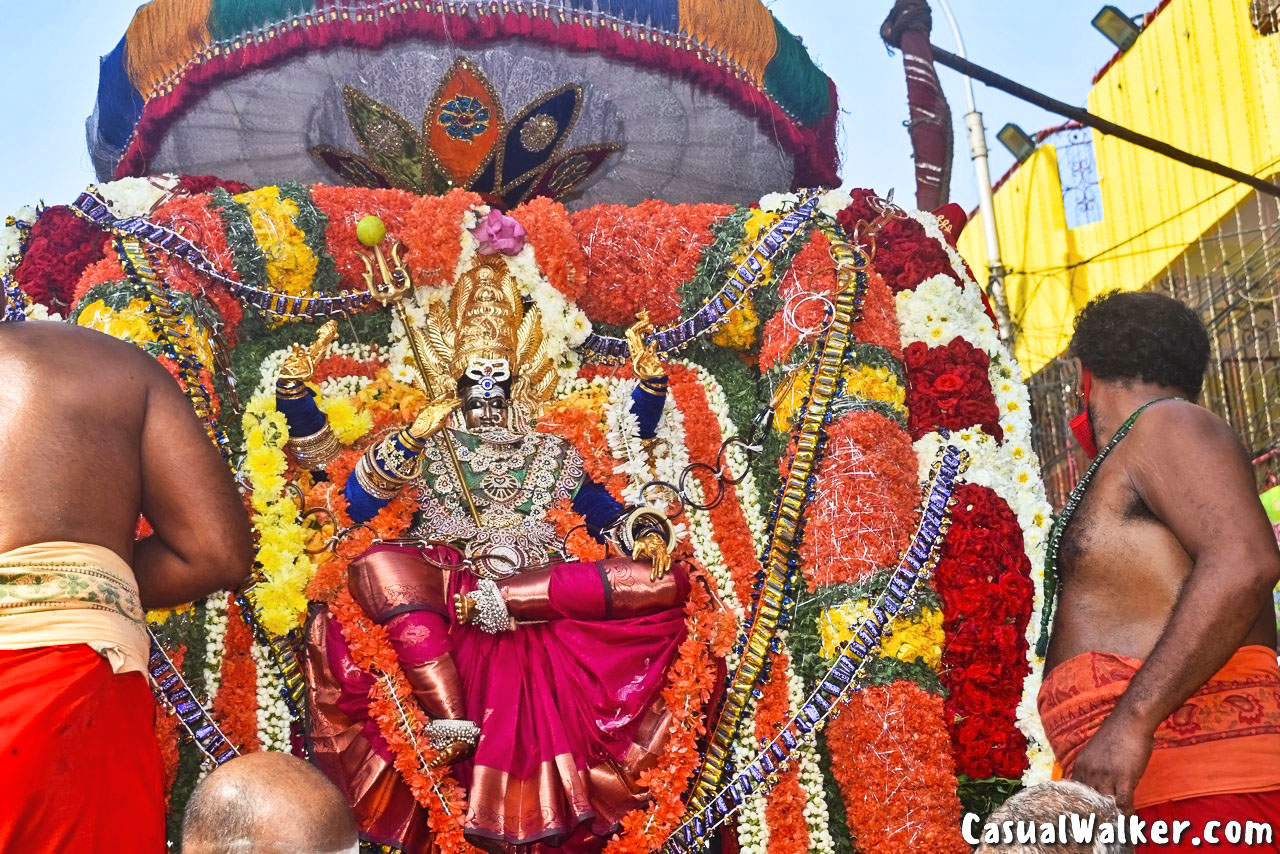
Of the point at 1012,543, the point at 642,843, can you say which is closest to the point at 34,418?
the point at 642,843

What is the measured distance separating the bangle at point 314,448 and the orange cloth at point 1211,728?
135 inches

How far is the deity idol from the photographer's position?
5008mm

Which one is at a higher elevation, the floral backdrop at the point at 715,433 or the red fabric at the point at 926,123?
the red fabric at the point at 926,123

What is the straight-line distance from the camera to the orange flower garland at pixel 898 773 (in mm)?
4949

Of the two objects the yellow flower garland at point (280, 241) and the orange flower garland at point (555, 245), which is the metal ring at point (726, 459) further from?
the yellow flower garland at point (280, 241)

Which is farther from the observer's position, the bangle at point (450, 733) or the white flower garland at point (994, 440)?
the white flower garland at point (994, 440)

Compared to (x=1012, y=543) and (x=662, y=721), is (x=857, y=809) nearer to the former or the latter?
(x=662, y=721)

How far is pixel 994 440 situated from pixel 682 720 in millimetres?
1710

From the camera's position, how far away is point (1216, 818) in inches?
115

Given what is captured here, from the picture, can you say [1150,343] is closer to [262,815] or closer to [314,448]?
[262,815]

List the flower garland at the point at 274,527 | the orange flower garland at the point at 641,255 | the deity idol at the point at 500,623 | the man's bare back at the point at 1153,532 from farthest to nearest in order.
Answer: the orange flower garland at the point at 641,255 < the flower garland at the point at 274,527 < the deity idol at the point at 500,623 < the man's bare back at the point at 1153,532

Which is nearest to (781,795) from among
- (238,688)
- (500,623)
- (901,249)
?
(500,623)

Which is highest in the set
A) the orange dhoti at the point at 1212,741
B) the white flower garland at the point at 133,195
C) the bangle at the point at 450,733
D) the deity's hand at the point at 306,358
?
the white flower garland at the point at 133,195

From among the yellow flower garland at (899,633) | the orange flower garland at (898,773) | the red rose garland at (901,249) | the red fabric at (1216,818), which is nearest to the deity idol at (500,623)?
the yellow flower garland at (899,633)
